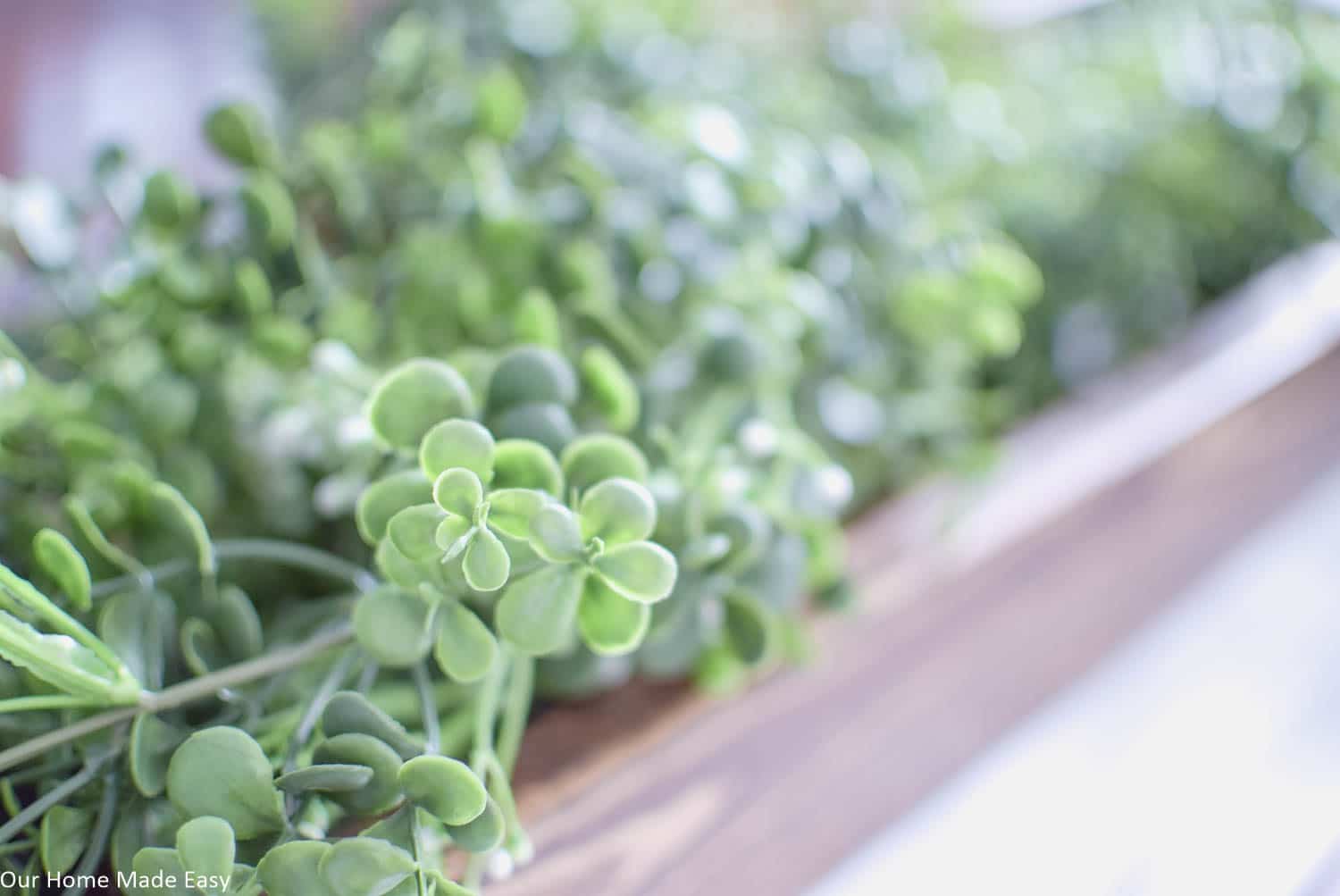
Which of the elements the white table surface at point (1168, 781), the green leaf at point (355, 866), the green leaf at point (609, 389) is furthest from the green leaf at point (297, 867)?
the white table surface at point (1168, 781)

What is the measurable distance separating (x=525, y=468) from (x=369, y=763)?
107mm

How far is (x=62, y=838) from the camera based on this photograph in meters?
0.34

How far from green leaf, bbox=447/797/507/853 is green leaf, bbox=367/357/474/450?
127 millimetres

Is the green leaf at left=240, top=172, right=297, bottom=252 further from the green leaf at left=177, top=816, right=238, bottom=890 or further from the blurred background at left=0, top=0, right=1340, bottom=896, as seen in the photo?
the green leaf at left=177, top=816, right=238, bottom=890

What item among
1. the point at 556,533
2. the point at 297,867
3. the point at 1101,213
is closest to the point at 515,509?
the point at 556,533

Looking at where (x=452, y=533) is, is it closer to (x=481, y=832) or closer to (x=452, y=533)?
(x=452, y=533)

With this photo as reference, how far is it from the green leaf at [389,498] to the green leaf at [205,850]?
4.0 inches

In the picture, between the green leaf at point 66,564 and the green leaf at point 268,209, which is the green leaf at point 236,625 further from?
the green leaf at point 268,209

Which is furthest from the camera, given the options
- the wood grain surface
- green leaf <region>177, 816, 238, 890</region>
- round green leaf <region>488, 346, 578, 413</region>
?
the wood grain surface

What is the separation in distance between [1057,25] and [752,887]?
1.08 m

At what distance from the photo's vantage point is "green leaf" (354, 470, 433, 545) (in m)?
0.34

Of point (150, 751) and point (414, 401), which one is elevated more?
point (414, 401)

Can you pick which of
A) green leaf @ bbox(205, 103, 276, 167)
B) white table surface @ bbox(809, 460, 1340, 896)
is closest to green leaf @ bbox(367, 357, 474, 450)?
green leaf @ bbox(205, 103, 276, 167)

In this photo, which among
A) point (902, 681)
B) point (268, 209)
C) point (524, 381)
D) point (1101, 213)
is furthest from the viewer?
point (1101, 213)
